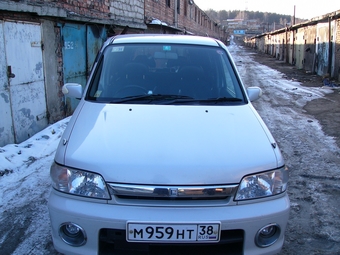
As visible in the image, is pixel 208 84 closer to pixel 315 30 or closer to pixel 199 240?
pixel 199 240

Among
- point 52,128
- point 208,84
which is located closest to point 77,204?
point 208,84

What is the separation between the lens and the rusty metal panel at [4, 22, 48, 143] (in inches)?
224

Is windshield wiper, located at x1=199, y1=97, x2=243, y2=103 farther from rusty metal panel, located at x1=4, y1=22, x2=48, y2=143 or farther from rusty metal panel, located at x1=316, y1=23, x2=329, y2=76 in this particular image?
rusty metal panel, located at x1=316, y1=23, x2=329, y2=76

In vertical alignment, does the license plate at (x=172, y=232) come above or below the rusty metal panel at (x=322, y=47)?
below

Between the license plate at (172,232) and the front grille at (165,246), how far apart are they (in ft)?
0.16

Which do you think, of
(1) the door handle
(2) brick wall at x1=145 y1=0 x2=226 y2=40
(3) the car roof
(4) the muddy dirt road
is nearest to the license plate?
(4) the muddy dirt road

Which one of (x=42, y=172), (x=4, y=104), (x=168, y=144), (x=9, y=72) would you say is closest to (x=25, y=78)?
(x=9, y=72)

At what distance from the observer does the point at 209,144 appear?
241cm

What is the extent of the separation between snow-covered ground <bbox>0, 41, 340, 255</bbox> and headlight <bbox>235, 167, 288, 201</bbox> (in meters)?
0.95

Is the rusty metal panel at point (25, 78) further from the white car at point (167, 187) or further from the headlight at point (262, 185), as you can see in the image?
the headlight at point (262, 185)

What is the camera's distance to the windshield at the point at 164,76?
3.15 meters

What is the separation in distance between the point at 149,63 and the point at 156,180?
1698 mm

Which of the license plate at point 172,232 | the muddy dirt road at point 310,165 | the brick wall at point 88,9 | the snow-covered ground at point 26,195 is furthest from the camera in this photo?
the brick wall at point 88,9

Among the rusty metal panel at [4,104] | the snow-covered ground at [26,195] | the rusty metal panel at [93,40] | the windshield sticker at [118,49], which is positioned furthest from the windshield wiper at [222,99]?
the rusty metal panel at [93,40]
